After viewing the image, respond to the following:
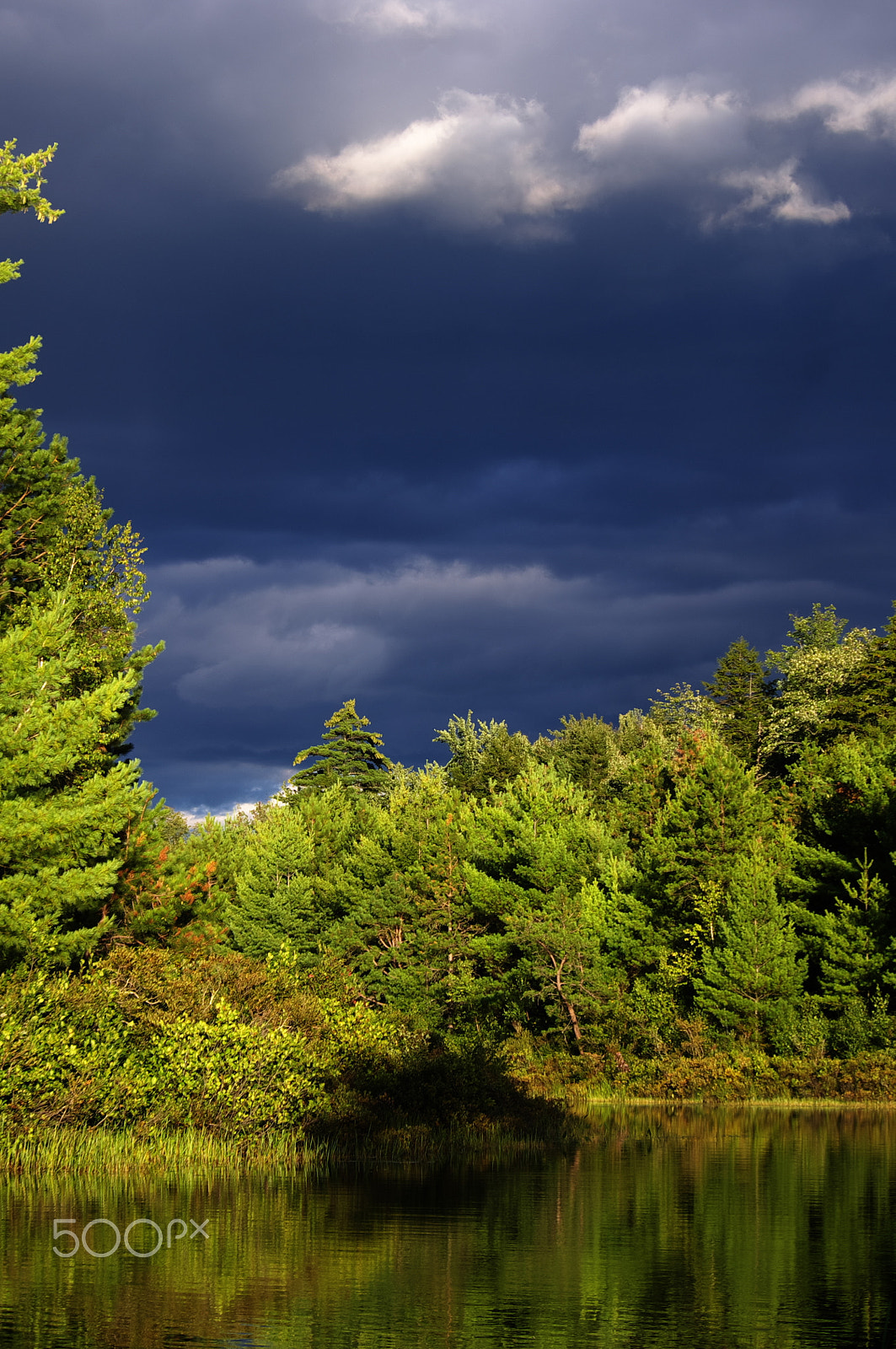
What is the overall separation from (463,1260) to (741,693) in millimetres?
71200

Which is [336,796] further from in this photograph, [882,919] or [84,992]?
[84,992]

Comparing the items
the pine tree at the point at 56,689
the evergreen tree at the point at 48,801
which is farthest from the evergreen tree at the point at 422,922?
the evergreen tree at the point at 48,801

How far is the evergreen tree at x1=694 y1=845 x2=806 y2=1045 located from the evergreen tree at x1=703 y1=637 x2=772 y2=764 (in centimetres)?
3244

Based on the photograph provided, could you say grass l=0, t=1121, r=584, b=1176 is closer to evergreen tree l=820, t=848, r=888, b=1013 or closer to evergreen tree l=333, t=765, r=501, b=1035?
evergreen tree l=820, t=848, r=888, b=1013

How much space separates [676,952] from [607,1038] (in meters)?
4.49

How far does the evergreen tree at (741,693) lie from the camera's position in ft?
258

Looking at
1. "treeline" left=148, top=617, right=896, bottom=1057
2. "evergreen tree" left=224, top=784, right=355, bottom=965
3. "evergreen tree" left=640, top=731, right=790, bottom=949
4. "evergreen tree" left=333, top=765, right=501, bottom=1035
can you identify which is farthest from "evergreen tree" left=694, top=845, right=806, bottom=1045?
"evergreen tree" left=224, top=784, right=355, bottom=965

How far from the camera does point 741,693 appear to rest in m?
82.5

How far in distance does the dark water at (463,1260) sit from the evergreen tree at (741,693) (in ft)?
183

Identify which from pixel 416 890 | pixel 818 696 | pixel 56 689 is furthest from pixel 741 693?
pixel 56 689

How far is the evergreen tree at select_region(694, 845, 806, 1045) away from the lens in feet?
149

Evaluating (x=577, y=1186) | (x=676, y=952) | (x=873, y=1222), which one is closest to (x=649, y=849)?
(x=676, y=952)

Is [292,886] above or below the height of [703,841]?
below

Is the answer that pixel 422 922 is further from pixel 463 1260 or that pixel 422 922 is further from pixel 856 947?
pixel 463 1260
